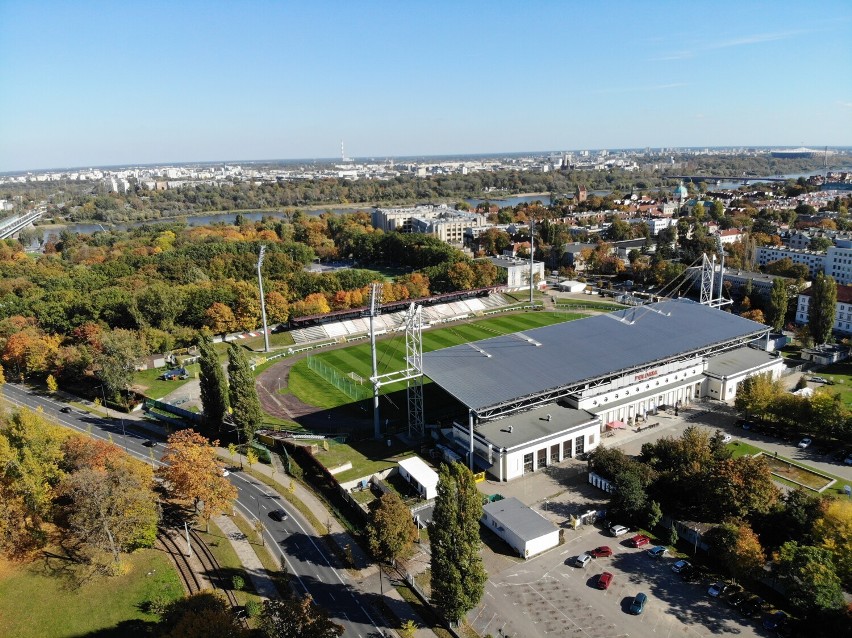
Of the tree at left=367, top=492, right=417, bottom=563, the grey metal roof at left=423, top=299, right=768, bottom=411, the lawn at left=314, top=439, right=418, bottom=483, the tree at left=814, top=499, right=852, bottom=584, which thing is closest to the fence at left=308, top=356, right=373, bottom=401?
the lawn at left=314, top=439, right=418, bottom=483

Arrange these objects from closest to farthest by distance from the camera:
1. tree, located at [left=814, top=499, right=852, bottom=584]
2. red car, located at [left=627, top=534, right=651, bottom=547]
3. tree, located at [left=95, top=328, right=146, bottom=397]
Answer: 1. tree, located at [left=814, top=499, right=852, bottom=584]
2. red car, located at [left=627, top=534, right=651, bottom=547]
3. tree, located at [left=95, top=328, right=146, bottom=397]

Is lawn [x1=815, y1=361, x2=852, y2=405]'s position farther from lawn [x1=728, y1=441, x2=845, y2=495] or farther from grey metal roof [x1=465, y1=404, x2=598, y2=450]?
grey metal roof [x1=465, y1=404, x2=598, y2=450]

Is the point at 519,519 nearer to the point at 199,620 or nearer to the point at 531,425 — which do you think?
the point at 531,425

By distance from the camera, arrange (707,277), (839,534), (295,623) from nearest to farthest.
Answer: (295,623), (839,534), (707,277)

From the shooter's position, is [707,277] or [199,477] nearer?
[199,477]

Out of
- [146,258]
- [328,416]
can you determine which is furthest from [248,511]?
[146,258]

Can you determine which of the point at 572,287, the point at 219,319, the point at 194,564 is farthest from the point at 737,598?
the point at 572,287
